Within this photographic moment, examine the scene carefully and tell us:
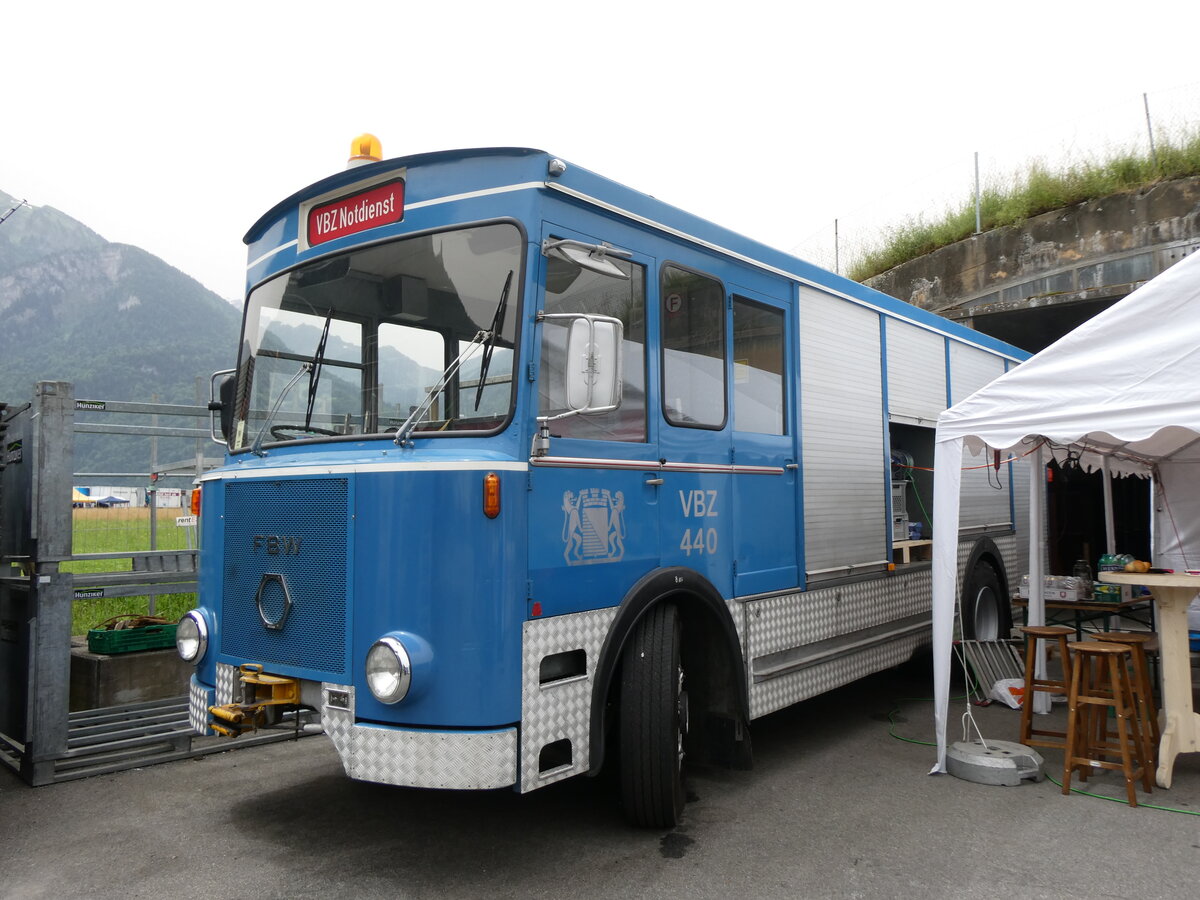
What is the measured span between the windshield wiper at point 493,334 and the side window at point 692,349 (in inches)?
40.2

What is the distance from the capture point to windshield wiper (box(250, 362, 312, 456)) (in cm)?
424

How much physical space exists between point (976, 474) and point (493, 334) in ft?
18.9

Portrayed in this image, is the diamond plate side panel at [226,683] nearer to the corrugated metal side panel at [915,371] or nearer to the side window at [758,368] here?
the side window at [758,368]

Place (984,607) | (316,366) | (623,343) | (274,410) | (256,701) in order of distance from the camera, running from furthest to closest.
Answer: (984,607) → (274,410) → (316,366) → (623,343) → (256,701)

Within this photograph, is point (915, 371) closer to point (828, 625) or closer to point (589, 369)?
point (828, 625)

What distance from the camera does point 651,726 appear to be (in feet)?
13.0

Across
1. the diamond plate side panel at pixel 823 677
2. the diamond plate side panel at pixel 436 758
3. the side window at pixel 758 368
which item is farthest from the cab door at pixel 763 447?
the diamond plate side panel at pixel 436 758

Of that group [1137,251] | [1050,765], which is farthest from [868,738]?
[1137,251]

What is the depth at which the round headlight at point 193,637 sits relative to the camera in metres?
4.22

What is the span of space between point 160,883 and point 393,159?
10.5 ft

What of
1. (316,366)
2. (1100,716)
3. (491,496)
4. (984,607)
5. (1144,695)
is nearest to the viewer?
(491,496)

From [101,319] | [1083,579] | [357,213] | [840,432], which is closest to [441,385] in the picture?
[357,213]

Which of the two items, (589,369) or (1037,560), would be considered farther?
(1037,560)

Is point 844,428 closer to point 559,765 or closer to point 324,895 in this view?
point 559,765
